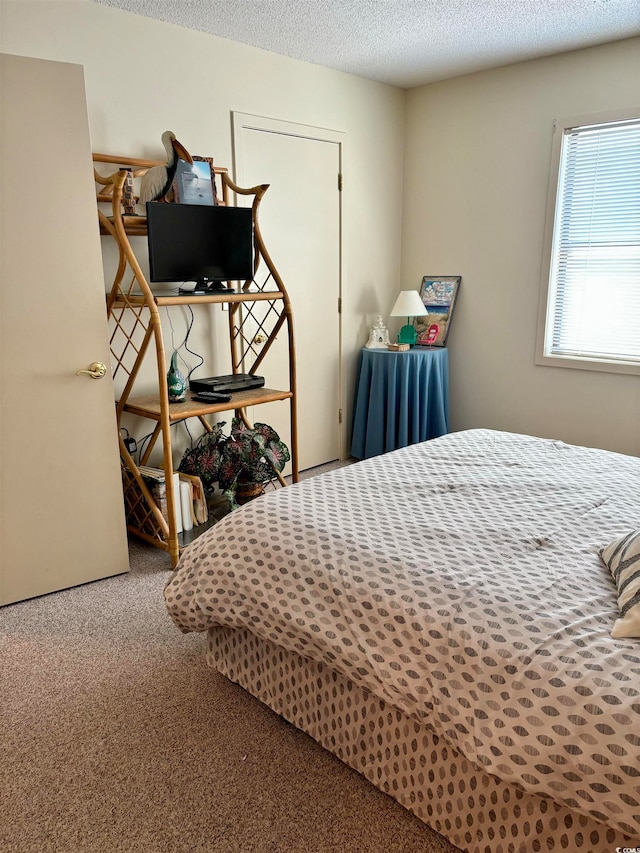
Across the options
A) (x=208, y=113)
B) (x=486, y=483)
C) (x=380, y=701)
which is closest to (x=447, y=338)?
(x=208, y=113)

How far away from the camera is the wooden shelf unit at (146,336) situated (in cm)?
271

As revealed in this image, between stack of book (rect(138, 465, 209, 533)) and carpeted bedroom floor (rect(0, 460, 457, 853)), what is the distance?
0.75 metres

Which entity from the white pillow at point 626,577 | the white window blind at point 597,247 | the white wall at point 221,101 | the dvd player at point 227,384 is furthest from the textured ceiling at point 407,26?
the white pillow at point 626,577

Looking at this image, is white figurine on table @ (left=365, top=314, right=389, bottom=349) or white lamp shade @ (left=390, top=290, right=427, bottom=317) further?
white figurine on table @ (left=365, top=314, right=389, bottom=349)

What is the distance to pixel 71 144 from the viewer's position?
238 centimetres

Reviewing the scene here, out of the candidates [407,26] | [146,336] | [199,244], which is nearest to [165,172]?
[199,244]

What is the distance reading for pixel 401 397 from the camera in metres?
4.04

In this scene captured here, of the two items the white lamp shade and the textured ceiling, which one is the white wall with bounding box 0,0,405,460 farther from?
the white lamp shade

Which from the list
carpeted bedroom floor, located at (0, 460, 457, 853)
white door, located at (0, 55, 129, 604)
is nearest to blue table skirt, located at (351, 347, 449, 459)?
white door, located at (0, 55, 129, 604)

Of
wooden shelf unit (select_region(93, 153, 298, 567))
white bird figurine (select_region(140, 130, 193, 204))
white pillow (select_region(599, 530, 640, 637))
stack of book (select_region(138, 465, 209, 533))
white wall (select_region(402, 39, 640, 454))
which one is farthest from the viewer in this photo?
white wall (select_region(402, 39, 640, 454))

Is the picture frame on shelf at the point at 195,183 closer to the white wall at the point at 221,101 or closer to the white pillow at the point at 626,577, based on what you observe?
the white wall at the point at 221,101

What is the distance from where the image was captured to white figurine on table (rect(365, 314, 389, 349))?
4.34 metres

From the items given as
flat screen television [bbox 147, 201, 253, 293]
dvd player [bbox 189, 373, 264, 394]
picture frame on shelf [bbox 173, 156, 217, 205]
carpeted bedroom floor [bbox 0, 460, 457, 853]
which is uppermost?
picture frame on shelf [bbox 173, 156, 217, 205]

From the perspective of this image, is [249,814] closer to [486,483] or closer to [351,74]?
[486,483]
